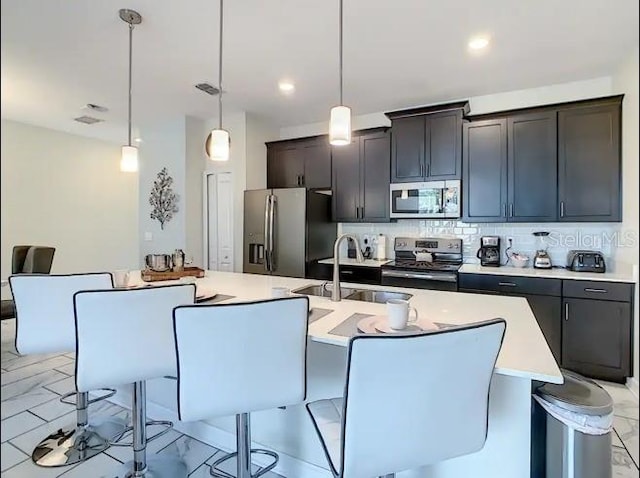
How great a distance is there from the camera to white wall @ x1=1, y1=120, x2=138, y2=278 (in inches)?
24.2

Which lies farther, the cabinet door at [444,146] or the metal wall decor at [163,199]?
the metal wall decor at [163,199]

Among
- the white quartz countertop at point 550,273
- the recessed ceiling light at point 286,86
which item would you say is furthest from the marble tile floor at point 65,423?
the recessed ceiling light at point 286,86

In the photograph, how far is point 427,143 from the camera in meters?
3.85

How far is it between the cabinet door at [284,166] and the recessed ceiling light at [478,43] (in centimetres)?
235

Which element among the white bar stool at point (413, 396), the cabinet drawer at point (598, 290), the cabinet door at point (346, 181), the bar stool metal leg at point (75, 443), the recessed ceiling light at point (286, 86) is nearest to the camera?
the white bar stool at point (413, 396)

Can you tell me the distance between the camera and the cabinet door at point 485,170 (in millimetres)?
3568

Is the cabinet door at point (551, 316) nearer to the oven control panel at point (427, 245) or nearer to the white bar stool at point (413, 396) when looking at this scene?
the oven control panel at point (427, 245)

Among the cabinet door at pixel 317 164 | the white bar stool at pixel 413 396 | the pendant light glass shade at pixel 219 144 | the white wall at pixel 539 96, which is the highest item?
the white wall at pixel 539 96

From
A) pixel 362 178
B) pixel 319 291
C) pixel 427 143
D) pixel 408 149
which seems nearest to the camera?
pixel 319 291

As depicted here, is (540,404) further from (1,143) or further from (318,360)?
(1,143)

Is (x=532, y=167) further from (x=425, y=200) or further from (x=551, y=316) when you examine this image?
(x=551, y=316)

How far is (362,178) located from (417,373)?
3.45 meters

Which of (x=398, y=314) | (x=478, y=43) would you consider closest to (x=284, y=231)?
(x=478, y=43)

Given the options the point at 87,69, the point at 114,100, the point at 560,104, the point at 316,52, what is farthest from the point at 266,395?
the point at 114,100
